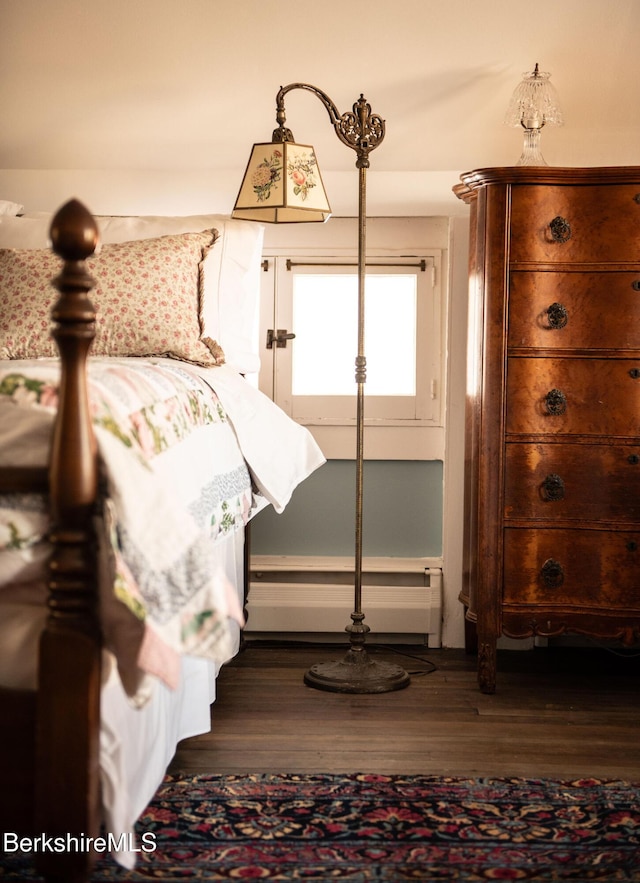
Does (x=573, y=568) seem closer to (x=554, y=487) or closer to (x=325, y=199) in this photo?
(x=554, y=487)

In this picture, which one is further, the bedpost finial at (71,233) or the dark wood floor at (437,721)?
the dark wood floor at (437,721)

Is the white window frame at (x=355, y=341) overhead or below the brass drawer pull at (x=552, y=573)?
overhead

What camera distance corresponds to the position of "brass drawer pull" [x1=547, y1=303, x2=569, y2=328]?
8.16 ft

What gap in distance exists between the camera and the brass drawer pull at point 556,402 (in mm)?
2496

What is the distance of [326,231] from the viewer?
122 inches

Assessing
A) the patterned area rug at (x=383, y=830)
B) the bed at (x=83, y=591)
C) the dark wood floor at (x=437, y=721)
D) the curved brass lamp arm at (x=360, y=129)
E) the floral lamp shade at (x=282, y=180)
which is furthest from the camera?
the curved brass lamp arm at (x=360, y=129)

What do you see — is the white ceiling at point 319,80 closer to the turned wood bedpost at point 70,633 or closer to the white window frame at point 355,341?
the white window frame at point 355,341

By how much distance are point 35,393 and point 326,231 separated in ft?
6.42

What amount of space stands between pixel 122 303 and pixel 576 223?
3.82 feet

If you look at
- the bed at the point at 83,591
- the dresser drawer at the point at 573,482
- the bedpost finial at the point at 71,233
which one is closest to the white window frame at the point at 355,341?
the dresser drawer at the point at 573,482

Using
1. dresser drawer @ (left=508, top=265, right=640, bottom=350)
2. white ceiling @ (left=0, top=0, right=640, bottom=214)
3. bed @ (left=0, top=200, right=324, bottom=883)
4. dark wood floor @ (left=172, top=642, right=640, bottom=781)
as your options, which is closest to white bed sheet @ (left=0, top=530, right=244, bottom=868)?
bed @ (left=0, top=200, right=324, bottom=883)

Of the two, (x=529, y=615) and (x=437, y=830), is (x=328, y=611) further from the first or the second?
(x=437, y=830)

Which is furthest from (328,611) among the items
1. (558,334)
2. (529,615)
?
(558,334)

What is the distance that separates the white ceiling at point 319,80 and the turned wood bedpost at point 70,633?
188 cm
